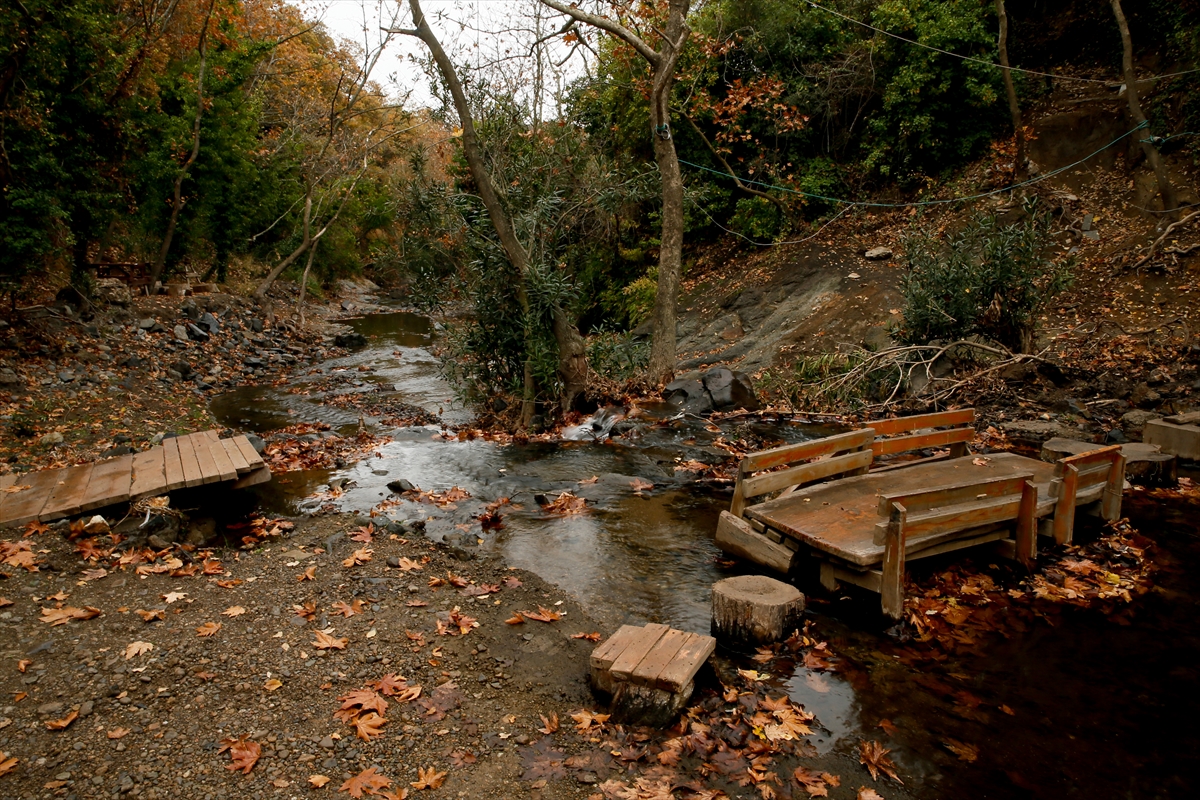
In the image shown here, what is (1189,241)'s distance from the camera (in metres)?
12.6

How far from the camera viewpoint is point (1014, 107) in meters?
15.4

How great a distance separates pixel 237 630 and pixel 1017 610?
20.3 ft

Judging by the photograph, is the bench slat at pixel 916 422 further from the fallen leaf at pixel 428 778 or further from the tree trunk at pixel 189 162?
the tree trunk at pixel 189 162

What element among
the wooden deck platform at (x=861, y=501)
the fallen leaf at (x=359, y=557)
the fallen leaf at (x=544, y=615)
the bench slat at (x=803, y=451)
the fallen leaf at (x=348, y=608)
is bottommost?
the fallen leaf at (x=544, y=615)

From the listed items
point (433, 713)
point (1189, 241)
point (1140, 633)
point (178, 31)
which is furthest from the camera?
point (178, 31)

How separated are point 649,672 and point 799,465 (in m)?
3.47

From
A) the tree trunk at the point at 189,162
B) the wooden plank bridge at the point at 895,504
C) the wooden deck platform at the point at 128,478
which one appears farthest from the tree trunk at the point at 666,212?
the tree trunk at the point at 189,162

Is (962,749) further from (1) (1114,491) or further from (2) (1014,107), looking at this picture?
(2) (1014,107)

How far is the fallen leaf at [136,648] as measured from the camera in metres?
4.30

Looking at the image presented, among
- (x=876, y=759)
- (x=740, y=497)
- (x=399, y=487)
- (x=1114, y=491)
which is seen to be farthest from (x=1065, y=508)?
(x=399, y=487)

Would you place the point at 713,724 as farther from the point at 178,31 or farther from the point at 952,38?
the point at 178,31

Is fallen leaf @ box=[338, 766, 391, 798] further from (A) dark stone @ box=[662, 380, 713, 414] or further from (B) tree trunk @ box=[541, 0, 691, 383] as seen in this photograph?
(B) tree trunk @ box=[541, 0, 691, 383]

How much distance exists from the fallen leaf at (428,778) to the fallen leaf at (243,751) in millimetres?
866

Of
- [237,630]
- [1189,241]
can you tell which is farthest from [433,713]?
[1189,241]
